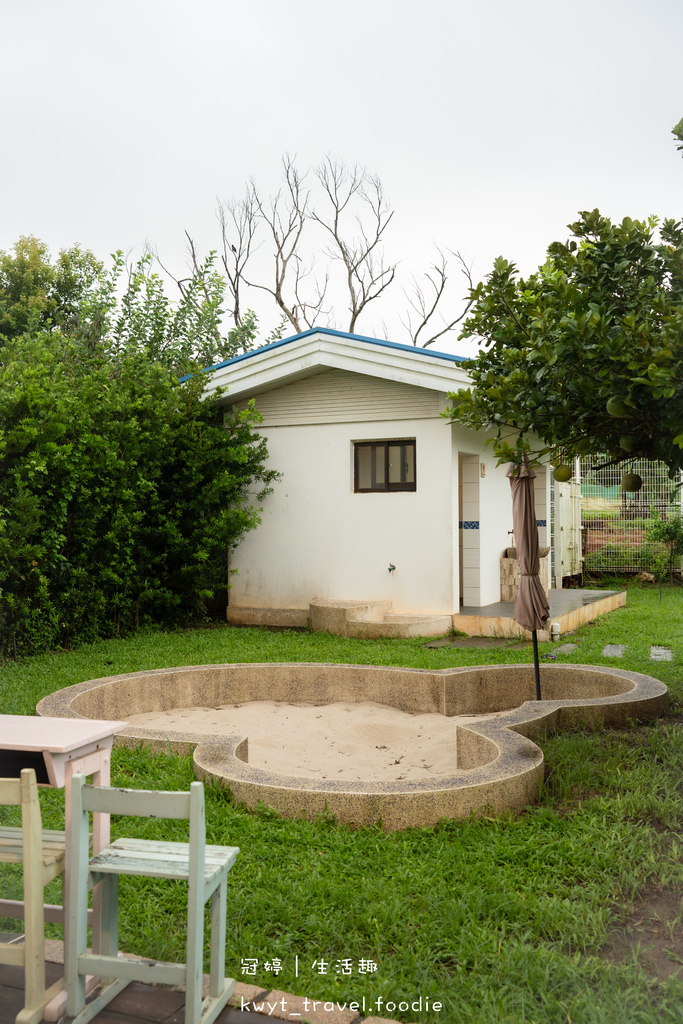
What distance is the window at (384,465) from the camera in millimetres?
11609

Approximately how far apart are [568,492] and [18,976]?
1552cm

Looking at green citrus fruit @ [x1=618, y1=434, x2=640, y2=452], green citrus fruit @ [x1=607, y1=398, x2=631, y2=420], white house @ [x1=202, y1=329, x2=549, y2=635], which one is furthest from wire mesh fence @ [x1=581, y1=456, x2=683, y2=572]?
green citrus fruit @ [x1=607, y1=398, x2=631, y2=420]

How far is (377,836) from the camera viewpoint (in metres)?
3.91

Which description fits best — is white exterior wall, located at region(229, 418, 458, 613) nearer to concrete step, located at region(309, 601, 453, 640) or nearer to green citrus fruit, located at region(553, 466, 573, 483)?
concrete step, located at region(309, 601, 453, 640)

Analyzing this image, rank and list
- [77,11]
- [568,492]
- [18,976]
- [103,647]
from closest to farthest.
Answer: [18,976] → [77,11] → [103,647] → [568,492]

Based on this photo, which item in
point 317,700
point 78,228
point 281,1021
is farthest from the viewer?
point 78,228

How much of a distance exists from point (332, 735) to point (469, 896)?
3.17 metres

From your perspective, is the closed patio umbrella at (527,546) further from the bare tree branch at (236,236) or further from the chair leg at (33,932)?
the bare tree branch at (236,236)

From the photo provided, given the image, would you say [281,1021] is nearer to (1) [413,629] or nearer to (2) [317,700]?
(2) [317,700]

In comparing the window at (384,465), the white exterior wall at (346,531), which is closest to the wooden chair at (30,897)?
the white exterior wall at (346,531)

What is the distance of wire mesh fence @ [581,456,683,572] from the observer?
18078 mm

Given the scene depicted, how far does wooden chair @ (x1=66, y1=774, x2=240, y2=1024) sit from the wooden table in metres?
0.05

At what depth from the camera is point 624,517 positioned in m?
18.5

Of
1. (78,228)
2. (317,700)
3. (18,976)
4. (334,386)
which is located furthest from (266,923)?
(78,228)
